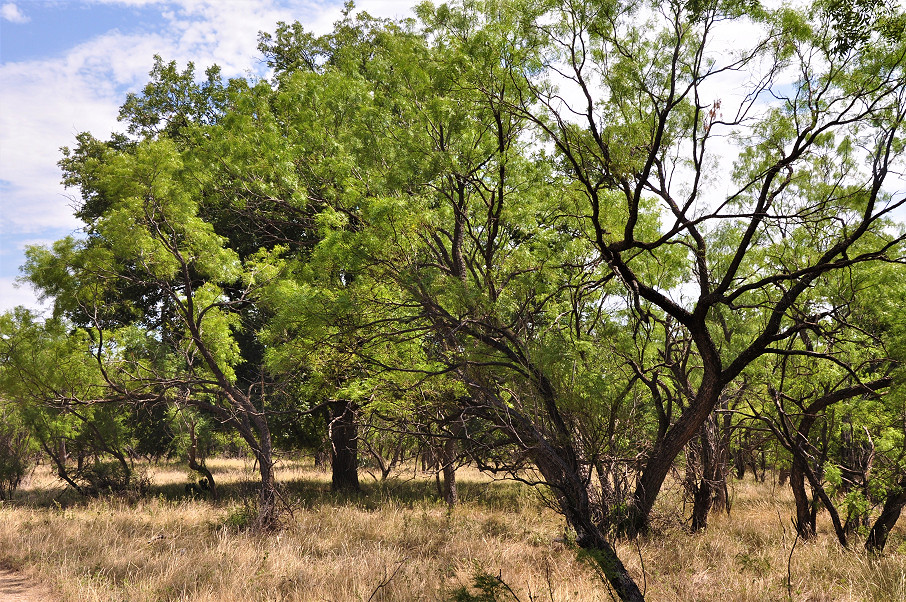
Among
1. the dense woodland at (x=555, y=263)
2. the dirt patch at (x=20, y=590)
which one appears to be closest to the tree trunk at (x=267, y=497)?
the dense woodland at (x=555, y=263)

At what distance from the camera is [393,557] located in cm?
907

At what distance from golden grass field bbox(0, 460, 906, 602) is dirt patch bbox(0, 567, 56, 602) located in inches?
6.4

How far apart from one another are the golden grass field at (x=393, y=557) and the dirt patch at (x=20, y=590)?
0.16 m

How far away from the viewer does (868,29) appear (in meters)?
6.21

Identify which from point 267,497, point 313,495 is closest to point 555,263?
point 267,497

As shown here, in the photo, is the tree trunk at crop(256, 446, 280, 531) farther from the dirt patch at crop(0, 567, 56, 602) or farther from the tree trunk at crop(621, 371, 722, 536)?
the tree trunk at crop(621, 371, 722, 536)

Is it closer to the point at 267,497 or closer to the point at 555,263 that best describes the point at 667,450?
the point at 555,263

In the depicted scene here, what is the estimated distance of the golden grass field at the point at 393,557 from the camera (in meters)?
7.21

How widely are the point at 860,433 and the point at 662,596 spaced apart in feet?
21.5

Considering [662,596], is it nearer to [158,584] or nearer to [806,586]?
[806,586]

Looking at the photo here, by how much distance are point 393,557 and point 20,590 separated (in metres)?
5.16

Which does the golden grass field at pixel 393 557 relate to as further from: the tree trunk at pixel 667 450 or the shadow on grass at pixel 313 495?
the shadow on grass at pixel 313 495

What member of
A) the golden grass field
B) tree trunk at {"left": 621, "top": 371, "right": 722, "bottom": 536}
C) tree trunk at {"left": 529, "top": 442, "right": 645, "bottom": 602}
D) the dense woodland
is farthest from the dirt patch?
tree trunk at {"left": 621, "top": 371, "right": 722, "bottom": 536}

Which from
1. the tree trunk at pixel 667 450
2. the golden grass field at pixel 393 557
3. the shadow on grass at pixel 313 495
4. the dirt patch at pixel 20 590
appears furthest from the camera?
the shadow on grass at pixel 313 495
